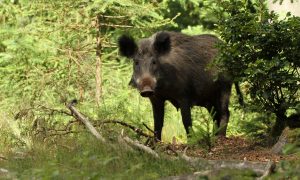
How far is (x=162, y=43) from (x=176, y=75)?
0.57 m

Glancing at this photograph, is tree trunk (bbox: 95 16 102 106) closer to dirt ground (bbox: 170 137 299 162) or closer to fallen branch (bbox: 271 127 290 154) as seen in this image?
dirt ground (bbox: 170 137 299 162)

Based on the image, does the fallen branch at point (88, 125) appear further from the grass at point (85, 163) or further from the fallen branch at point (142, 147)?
the fallen branch at point (142, 147)

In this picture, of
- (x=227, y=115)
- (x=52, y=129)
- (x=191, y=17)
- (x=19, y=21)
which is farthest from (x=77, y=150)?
(x=191, y=17)

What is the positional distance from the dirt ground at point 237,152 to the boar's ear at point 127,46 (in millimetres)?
1831

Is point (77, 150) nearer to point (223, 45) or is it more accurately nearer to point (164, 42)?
point (223, 45)

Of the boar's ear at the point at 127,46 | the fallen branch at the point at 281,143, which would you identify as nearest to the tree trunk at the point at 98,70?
the boar's ear at the point at 127,46

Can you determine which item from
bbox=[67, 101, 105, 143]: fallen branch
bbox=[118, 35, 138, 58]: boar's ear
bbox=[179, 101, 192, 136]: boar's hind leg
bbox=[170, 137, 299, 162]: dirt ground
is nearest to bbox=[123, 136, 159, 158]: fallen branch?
bbox=[67, 101, 105, 143]: fallen branch

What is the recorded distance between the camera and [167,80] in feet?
33.5

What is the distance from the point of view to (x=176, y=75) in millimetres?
10430

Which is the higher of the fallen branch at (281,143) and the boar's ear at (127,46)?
the boar's ear at (127,46)

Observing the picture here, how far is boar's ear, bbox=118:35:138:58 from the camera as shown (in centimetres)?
1019

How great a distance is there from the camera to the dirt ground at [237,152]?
305 inches

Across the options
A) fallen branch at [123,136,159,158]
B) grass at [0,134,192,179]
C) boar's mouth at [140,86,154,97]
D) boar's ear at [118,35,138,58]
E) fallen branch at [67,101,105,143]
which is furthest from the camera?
boar's ear at [118,35,138,58]

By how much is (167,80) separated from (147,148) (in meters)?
3.13
